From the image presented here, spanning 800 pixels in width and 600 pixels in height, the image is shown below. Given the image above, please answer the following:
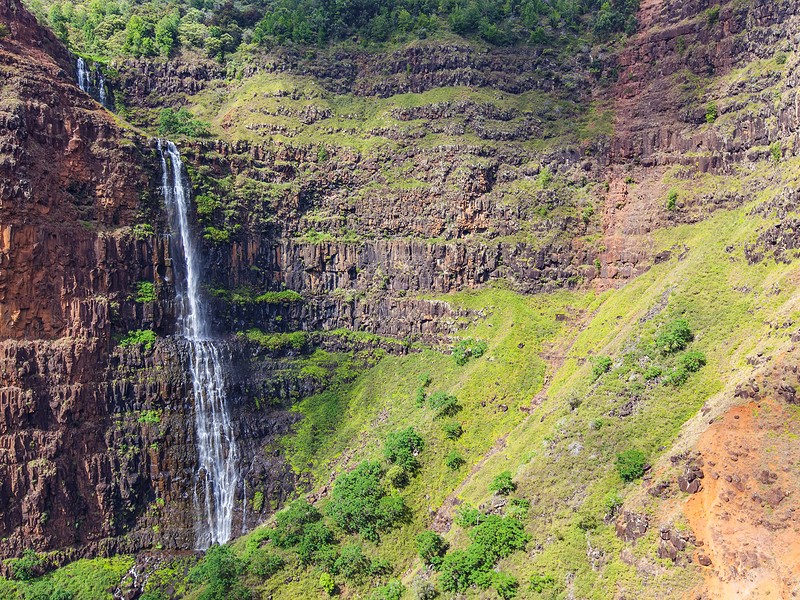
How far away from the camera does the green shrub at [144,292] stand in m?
65.6

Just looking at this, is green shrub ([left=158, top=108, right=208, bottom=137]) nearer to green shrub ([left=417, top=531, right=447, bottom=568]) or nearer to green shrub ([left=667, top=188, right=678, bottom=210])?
green shrub ([left=667, top=188, right=678, bottom=210])

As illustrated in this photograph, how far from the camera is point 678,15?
85.2 m

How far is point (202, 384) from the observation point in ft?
218

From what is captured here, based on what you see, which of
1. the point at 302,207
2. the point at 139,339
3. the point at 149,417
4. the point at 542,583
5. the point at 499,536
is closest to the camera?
the point at 542,583

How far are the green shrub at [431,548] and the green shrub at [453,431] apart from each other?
1032 centimetres

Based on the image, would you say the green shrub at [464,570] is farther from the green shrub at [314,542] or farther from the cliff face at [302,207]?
the green shrub at [314,542]

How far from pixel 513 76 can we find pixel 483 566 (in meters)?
62.0

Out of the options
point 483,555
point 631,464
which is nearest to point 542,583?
point 483,555

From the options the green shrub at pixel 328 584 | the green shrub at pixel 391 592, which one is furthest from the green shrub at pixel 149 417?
the green shrub at pixel 391 592

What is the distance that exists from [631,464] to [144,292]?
4387 centimetres

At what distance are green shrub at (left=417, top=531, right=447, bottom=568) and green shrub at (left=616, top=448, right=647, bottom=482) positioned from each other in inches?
527

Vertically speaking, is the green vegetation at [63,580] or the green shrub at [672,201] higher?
the green shrub at [672,201]

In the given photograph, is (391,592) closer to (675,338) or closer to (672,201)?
(675,338)

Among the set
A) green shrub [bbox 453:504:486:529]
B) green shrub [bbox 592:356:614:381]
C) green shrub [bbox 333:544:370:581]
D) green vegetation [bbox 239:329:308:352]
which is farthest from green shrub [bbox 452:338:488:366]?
green shrub [bbox 333:544:370:581]
